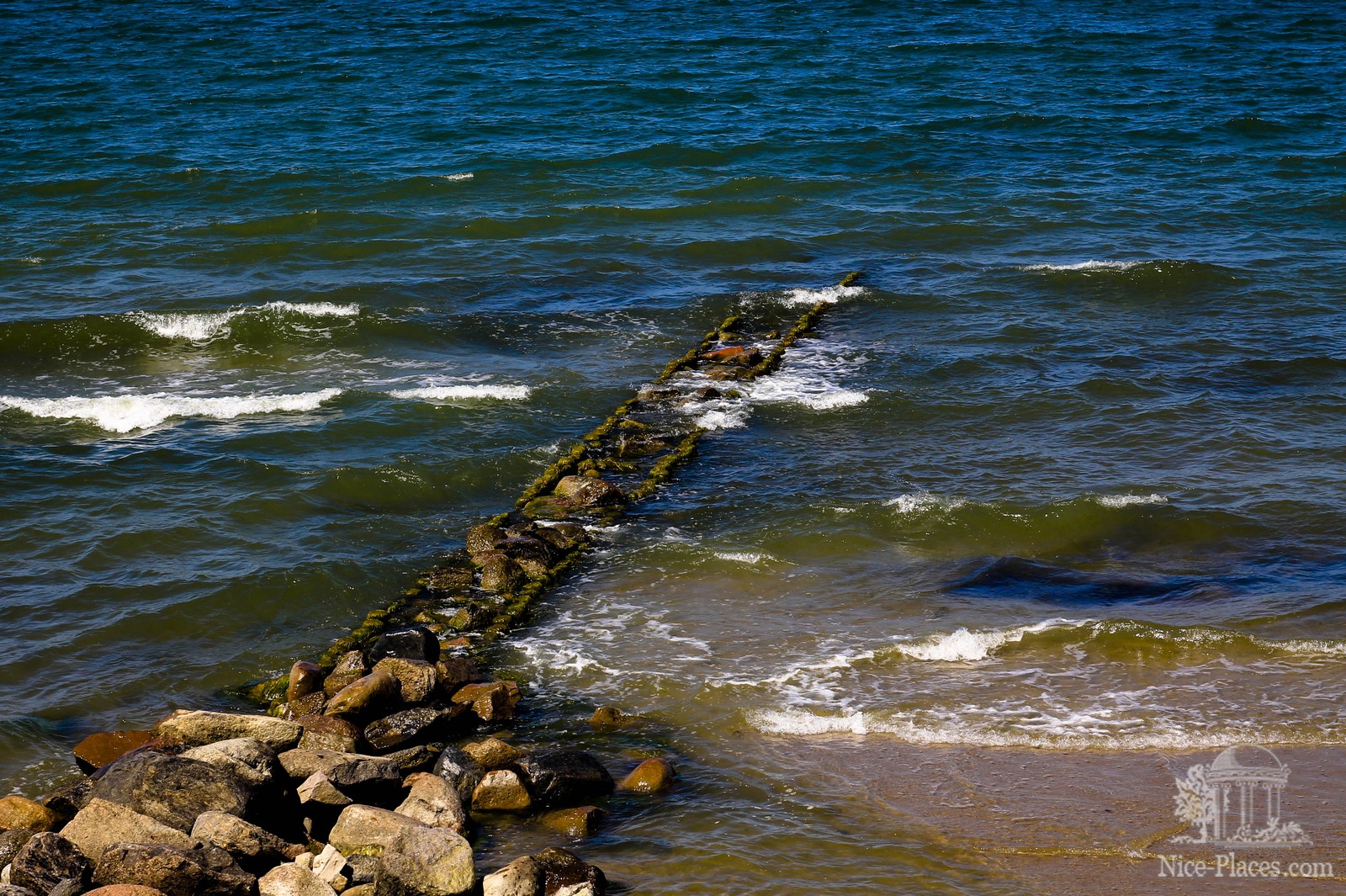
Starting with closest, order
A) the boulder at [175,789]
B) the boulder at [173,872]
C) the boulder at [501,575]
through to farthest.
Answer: the boulder at [173,872], the boulder at [175,789], the boulder at [501,575]

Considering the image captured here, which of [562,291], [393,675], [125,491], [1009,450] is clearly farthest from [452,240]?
[393,675]

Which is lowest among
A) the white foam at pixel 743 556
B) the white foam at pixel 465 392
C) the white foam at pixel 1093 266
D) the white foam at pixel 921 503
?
the white foam at pixel 743 556

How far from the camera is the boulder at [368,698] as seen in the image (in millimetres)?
9391

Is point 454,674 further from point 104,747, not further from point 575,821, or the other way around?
point 104,747

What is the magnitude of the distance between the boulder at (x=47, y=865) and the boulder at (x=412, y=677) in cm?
273

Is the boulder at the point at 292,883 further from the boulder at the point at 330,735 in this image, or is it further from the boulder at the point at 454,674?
the boulder at the point at 454,674

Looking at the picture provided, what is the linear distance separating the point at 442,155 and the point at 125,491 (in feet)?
60.8

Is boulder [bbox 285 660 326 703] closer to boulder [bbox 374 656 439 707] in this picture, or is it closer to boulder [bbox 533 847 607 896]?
boulder [bbox 374 656 439 707]

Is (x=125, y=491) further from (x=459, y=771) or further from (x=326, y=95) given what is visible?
(x=326, y=95)

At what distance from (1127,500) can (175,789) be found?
970 cm

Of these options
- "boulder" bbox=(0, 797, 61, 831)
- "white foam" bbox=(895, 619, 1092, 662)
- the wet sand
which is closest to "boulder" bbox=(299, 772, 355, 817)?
"boulder" bbox=(0, 797, 61, 831)

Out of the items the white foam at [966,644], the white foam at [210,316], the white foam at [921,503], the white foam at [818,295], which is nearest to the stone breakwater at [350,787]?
the white foam at [966,644]

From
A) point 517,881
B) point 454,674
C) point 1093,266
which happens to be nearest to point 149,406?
point 454,674

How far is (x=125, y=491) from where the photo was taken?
14133 millimetres
